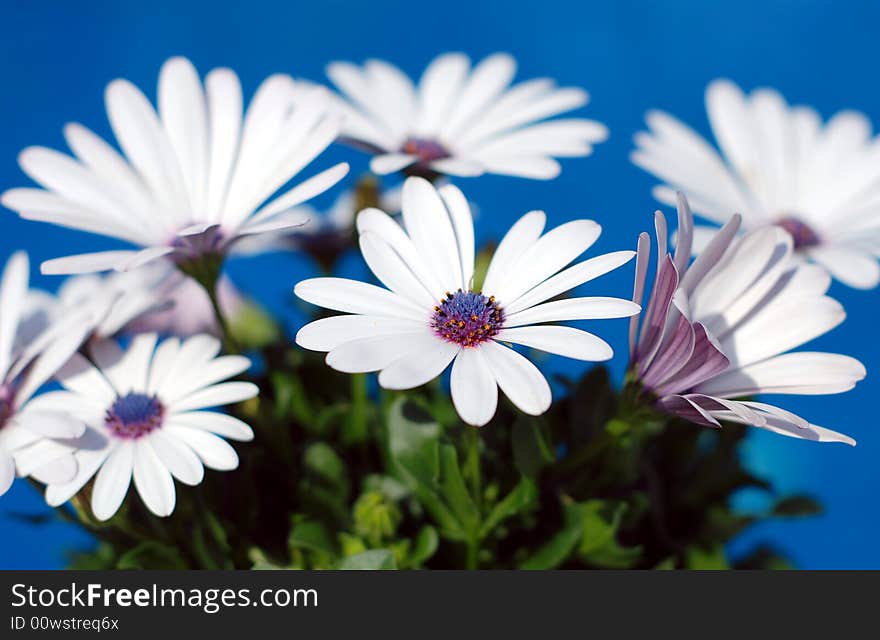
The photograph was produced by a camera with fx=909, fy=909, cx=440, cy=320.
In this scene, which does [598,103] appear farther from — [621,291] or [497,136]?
[497,136]

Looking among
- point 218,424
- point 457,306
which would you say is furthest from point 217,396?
point 457,306

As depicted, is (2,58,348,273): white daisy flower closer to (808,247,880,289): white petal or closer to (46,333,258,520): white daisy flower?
(46,333,258,520): white daisy flower

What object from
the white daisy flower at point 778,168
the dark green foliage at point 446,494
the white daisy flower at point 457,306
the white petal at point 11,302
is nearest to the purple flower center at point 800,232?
the white daisy flower at point 778,168

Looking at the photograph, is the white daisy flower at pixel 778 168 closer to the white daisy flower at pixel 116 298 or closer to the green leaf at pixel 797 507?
the green leaf at pixel 797 507

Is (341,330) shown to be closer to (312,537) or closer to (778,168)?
(312,537)

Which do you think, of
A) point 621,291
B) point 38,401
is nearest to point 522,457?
point 38,401

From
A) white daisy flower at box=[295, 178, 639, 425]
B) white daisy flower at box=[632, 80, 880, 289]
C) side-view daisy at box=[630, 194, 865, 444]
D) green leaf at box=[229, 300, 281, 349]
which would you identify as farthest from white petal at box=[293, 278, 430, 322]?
green leaf at box=[229, 300, 281, 349]
